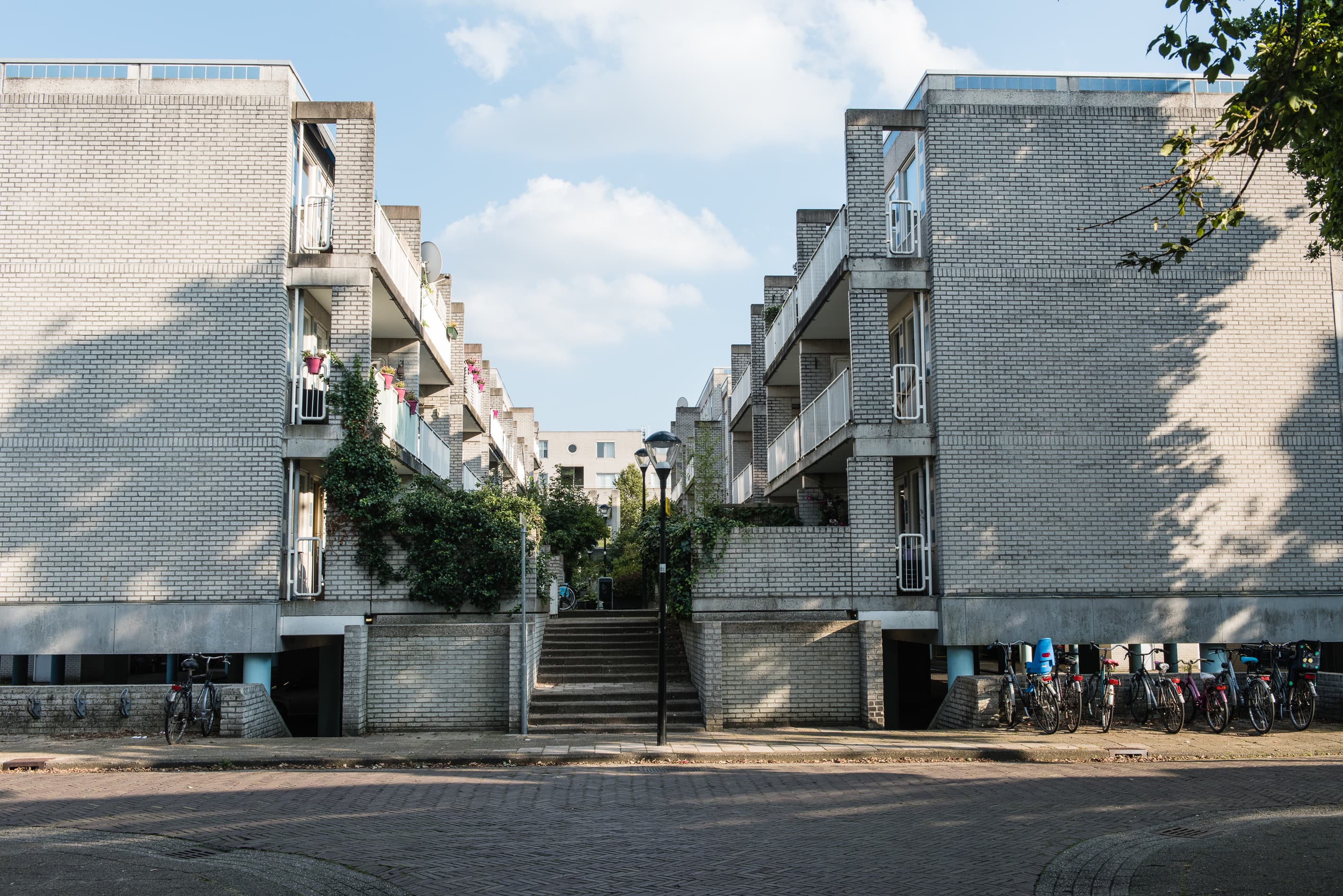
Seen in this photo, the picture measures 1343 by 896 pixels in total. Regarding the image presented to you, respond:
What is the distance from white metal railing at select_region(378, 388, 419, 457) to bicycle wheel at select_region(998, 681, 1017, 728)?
10985mm

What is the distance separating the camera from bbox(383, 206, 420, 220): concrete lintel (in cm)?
2619

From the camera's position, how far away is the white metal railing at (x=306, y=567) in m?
18.1

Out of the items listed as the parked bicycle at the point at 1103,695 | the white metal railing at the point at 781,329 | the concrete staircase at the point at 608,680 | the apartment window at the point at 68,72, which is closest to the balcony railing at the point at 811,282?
the white metal railing at the point at 781,329

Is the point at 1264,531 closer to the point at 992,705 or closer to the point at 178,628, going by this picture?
the point at 992,705

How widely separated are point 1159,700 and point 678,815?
9.14 meters

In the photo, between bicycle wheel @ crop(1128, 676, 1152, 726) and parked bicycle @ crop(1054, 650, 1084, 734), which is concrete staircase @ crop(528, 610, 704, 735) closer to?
parked bicycle @ crop(1054, 650, 1084, 734)

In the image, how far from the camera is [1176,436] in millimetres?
18344

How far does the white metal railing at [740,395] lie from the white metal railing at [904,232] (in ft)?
41.2

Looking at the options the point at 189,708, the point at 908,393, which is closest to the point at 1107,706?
the point at 908,393

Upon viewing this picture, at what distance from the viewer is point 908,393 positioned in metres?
19.2

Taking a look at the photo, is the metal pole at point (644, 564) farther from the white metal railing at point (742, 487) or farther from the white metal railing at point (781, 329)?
the white metal railing at point (781, 329)

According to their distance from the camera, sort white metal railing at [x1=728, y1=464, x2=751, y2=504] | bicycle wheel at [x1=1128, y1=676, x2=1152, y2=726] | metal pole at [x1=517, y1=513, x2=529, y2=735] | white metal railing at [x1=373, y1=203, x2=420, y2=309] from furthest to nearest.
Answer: white metal railing at [x1=728, y1=464, x2=751, y2=504]
white metal railing at [x1=373, y1=203, x2=420, y2=309]
bicycle wheel at [x1=1128, y1=676, x2=1152, y2=726]
metal pole at [x1=517, y1=513, x2=529, y2=735]

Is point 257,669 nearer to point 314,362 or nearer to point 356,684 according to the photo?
point 356,684

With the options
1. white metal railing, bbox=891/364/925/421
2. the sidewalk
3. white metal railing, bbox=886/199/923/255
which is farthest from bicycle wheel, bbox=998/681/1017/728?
white metal railing, bbox=886/199/923/255
